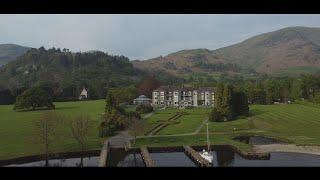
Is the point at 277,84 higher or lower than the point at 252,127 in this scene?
higher

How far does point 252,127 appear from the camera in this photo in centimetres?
983

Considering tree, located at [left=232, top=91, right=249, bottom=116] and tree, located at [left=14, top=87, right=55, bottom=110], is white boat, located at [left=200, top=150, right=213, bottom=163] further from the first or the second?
tree, located at [left=14, top=87, right=55, bottom=110]

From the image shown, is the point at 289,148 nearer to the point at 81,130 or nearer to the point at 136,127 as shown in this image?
the point at 136,127

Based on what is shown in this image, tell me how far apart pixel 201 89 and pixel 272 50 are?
5.37 m

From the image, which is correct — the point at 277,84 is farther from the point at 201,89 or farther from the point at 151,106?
the point at 151,106

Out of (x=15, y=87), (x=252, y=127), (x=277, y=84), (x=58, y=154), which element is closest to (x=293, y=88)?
(x=277, y=84)

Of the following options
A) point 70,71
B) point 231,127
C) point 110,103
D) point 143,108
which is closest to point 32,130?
point 70,71

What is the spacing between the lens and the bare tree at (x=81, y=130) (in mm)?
7086

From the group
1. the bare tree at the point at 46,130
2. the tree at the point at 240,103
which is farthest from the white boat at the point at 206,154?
the bare tree at the point at 46,130

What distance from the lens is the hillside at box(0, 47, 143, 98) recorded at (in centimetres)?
566

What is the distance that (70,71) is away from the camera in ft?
23.6

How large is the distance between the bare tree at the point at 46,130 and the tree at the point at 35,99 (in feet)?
0.91

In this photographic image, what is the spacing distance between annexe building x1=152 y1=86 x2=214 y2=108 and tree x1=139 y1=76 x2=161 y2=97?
0.32ft

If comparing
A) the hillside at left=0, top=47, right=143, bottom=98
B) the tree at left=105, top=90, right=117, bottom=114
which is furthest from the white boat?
the tree at left=105, top=90, right=117, bottom=114
